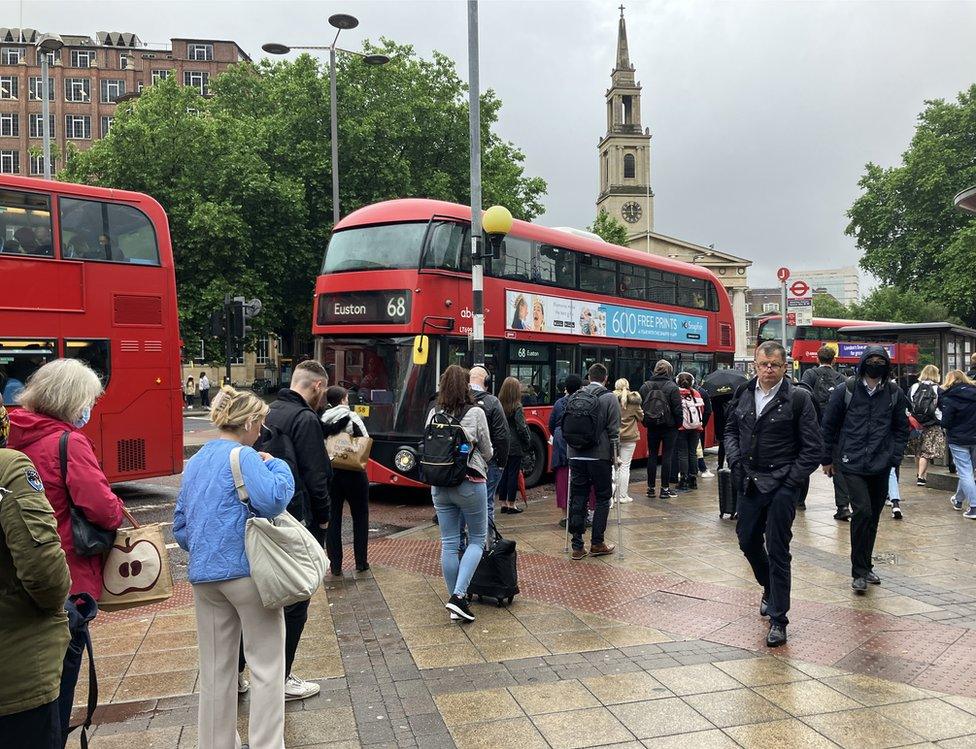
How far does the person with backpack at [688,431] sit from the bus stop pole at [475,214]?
2928mm

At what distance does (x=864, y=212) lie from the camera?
4347 centimetres

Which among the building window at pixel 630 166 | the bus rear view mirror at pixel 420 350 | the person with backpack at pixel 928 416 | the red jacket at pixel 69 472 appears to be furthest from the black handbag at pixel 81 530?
the building window at pixel 630 166

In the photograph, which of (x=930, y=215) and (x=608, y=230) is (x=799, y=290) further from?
(x=608, y=230)

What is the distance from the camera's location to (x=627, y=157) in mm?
91688

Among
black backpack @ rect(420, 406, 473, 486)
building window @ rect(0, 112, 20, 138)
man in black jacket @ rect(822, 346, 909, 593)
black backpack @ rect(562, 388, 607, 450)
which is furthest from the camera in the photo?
building window @ rect(0, 112, 20, 138)

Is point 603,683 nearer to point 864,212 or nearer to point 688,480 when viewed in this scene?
point 688,480

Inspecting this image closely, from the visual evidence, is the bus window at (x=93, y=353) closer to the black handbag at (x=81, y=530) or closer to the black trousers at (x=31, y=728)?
the black handbag at (x=81, y=530)

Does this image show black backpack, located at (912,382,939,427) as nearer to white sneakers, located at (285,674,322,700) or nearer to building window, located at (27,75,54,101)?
white sneakers, located at (285,674,322,700)

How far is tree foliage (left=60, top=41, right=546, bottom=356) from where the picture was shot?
25.1 meters

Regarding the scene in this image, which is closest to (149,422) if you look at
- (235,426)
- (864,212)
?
(235,426)

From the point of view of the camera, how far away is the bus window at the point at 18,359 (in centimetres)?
978

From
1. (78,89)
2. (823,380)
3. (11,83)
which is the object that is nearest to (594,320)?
A: (823,380)

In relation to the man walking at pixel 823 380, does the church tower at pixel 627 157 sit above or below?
above

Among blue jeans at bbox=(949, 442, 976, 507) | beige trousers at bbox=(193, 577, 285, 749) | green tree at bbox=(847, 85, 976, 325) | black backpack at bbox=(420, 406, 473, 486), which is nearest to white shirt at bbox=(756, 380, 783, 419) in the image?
black backpack at bbox=(420, 406, 473, 486)
